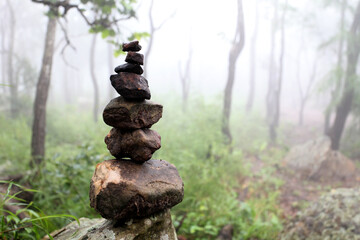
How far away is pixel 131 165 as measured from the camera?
1990 millimetres

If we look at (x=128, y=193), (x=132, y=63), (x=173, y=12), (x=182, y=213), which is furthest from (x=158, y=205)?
(x=173, y=12)

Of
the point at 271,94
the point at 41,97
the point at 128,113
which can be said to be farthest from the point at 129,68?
the point at 271,94

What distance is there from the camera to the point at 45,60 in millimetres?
5316

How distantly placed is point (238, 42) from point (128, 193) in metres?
7.67

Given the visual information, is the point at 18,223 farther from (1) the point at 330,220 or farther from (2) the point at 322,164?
(2) the point at 322,164

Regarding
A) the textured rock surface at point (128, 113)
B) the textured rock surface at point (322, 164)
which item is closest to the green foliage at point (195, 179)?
the textured rock surface at point (128, 113)

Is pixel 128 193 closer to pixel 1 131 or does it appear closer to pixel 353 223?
pixel 353 223

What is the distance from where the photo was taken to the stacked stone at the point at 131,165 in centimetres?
178

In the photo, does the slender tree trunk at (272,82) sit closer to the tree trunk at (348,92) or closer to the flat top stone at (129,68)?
the tree trunk at (348,92)

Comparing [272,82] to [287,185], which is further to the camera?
[272,82]

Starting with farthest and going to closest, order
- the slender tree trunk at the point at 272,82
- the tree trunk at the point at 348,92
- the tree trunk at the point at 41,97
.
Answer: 1. the slender tree trunk at the point at 272,82
2. the tree trunk at the point at 348,92
3. the tree trunk at the point at 41,97

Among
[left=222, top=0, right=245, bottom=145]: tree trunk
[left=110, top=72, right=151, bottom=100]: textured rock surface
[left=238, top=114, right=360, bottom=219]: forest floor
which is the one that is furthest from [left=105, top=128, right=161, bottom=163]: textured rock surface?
[left=222, top=0, right=245, bottom=145]: tree trunk

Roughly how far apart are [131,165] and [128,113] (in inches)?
18.1

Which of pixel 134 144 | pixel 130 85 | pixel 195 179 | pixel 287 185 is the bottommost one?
pixel 287 185
